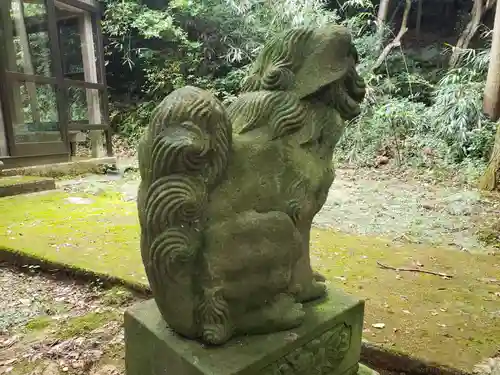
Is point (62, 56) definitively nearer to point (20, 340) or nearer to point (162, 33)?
point (162, 33)

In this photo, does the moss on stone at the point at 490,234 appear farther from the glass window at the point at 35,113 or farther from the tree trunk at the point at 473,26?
the glass window at the point at 35,113

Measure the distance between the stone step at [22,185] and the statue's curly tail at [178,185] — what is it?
13.1 feet

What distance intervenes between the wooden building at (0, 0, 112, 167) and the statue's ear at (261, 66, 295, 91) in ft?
17.2

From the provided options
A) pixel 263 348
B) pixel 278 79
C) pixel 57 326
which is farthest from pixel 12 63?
pixel 263 348

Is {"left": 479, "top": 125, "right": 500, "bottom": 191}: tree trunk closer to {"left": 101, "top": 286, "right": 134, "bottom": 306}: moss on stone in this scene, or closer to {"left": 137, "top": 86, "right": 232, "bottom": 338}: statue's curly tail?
{"left": 101, "top": 286, "right": 134, "bottom": 306}: moss on stone

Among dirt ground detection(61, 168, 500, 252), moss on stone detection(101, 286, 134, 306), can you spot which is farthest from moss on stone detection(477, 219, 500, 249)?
moss on stone detection(101, 286, 134, 306)

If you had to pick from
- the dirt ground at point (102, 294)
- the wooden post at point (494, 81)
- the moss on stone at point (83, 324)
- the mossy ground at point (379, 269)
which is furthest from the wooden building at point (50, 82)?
the wooden post at point (494, 81)

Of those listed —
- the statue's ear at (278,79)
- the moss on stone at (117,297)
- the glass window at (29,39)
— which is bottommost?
the moss on stone at (117,297)

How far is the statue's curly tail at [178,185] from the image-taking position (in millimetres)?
1140

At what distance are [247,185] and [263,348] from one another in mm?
482

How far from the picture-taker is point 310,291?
59.5 inches

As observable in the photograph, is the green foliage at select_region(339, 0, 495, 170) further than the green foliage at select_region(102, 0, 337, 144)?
No

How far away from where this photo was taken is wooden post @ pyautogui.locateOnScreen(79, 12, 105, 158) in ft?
23.2

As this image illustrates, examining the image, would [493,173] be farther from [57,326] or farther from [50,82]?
[50,82]
